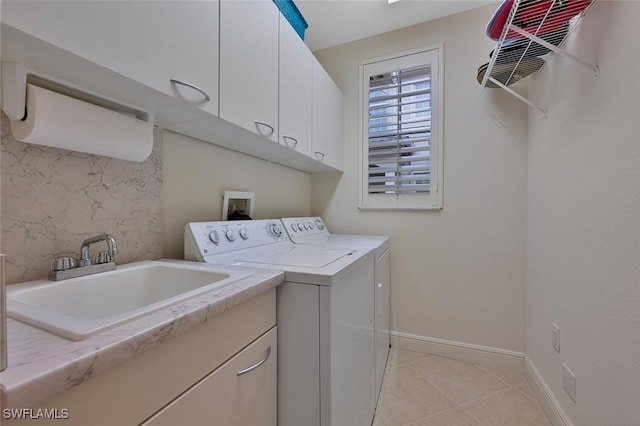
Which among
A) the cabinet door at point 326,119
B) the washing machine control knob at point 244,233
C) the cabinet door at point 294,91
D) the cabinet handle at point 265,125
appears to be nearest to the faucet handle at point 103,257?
the washing machine control knob at point 244,233

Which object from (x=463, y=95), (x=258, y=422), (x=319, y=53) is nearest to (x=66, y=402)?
(x=258, y=422)

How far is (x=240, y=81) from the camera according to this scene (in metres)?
1.07

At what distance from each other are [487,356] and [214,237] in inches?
81.1

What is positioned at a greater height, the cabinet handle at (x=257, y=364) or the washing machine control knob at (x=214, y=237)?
the washing machine control knob at (x=214, y=237)

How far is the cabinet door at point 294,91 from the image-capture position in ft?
4.51

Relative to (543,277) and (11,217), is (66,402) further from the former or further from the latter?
(543,277)

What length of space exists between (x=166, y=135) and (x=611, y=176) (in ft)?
5.85

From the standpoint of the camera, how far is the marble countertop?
0.33 m

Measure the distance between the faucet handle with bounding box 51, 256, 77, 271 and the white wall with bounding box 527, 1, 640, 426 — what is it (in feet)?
5.78

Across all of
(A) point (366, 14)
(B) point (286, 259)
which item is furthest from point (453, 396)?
(A) point (366, 14)

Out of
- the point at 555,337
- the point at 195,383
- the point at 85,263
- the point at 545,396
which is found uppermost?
the point at 85,263

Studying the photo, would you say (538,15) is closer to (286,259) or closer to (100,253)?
(286,259)

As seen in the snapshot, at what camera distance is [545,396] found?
1.46 metres

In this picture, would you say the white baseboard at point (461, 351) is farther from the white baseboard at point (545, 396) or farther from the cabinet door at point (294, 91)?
the cabinet door at point (294, 91)
